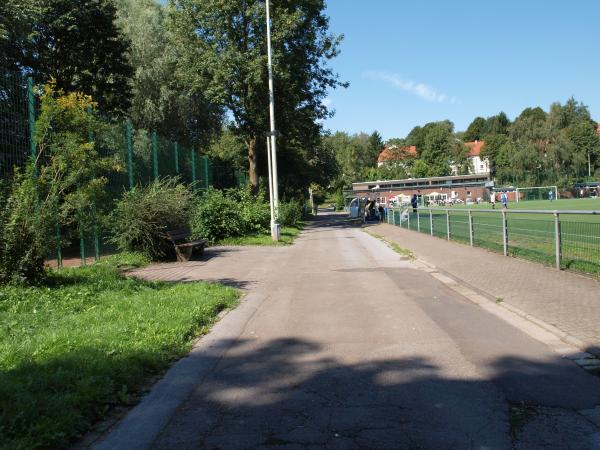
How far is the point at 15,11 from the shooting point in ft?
67.4

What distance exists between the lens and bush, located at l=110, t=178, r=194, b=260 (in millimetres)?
13383

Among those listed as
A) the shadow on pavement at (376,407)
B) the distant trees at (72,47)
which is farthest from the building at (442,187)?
the shadow on pavement at (376,407)

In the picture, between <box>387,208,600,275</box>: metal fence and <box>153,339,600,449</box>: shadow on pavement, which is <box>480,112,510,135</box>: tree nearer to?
<box>387,208,600,275</box>: metal fence

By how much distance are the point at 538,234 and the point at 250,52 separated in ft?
65.1

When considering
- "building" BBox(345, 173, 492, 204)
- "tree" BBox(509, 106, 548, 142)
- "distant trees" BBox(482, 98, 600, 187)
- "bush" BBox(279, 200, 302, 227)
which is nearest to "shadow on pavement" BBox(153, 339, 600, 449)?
"bush" BBox(279, 200, 302, 227)

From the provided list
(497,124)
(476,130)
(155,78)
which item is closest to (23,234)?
(155,78)

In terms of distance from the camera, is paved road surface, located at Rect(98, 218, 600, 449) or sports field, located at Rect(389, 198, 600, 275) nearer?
paved road surface, located at Rect(98, 218, 600, 449)

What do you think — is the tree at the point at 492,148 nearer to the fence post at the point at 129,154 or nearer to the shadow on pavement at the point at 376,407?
the fence post at the point at 129,154

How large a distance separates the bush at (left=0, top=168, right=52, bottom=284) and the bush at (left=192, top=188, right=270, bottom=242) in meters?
10.3

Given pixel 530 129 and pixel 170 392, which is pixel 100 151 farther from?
pixel 530 129

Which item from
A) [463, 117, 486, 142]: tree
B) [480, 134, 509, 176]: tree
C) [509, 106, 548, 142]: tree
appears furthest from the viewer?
[463, 117, 486, 142]: tree

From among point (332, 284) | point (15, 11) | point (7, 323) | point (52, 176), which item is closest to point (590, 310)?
point (332, 284)

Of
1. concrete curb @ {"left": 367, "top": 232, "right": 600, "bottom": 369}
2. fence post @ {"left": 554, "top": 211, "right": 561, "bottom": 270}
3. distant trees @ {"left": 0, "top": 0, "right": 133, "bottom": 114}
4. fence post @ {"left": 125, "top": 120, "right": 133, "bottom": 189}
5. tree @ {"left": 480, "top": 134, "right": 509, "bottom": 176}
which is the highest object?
tree @ {"left": 480, "top": 134, "right": 509, "bottom": 176}

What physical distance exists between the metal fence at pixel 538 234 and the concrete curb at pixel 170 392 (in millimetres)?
6436
